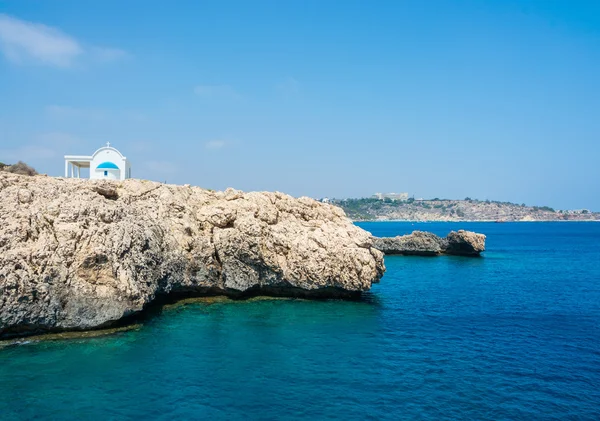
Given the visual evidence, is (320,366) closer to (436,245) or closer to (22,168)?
(22,168)

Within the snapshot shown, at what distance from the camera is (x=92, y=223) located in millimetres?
25922

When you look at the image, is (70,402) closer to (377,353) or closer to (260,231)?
(377,353)

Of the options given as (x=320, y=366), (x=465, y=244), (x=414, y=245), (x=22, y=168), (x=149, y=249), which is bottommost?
(x=320, y=366)

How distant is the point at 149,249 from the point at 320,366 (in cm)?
1347

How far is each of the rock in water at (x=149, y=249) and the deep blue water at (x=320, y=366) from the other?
1628 mm

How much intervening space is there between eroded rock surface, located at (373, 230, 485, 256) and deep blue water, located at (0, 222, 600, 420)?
4126 centimetres

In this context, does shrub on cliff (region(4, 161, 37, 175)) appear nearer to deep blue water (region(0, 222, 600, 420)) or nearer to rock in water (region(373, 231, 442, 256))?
deep blue water (region(0, 222, 600, 420))

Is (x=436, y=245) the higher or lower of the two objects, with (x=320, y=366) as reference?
higher

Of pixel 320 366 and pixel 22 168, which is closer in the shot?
pixel 320 366

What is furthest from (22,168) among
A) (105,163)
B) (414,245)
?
(414,245)

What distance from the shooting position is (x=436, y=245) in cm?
7650

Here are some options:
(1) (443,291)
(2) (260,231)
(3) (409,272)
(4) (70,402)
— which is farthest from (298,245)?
(3) (409,272)

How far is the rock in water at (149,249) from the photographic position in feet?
75.4

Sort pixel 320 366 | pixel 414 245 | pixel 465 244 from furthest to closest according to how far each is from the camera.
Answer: pixel 414 245, pixel 465 244, pixel 320 366
